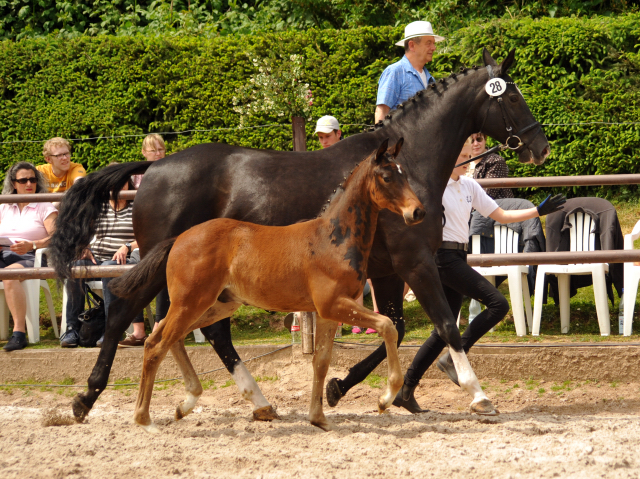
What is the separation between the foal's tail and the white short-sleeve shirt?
177 cm

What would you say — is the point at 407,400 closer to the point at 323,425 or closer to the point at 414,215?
the point at 323,425

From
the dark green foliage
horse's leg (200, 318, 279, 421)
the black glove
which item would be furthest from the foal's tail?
the dark green foliage

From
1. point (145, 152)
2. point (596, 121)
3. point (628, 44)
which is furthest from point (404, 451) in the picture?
point (628, 44)

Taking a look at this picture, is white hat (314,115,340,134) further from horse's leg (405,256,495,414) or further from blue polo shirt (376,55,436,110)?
horse's leg (405,256,495,414)

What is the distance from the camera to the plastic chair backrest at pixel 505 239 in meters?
6.70

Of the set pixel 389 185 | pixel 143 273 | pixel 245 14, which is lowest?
pixel 143 273

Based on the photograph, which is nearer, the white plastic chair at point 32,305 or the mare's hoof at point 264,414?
the mare's hoof at point 264,414

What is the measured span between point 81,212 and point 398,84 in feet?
7.74

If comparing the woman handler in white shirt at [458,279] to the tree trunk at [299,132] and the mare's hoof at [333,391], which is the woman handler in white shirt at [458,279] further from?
the tree trunk at [299,132]

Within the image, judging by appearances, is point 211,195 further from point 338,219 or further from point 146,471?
point 146,471

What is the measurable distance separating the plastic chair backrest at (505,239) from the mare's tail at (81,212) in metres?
3.43

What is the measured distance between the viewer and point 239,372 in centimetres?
463

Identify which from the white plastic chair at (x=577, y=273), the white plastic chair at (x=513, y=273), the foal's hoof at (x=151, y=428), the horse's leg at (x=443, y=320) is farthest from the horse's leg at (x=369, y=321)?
the white plastic chair at (x=577, y=273)

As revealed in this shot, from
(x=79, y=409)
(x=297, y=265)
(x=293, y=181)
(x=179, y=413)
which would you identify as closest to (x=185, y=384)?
(x=179, y=413)
